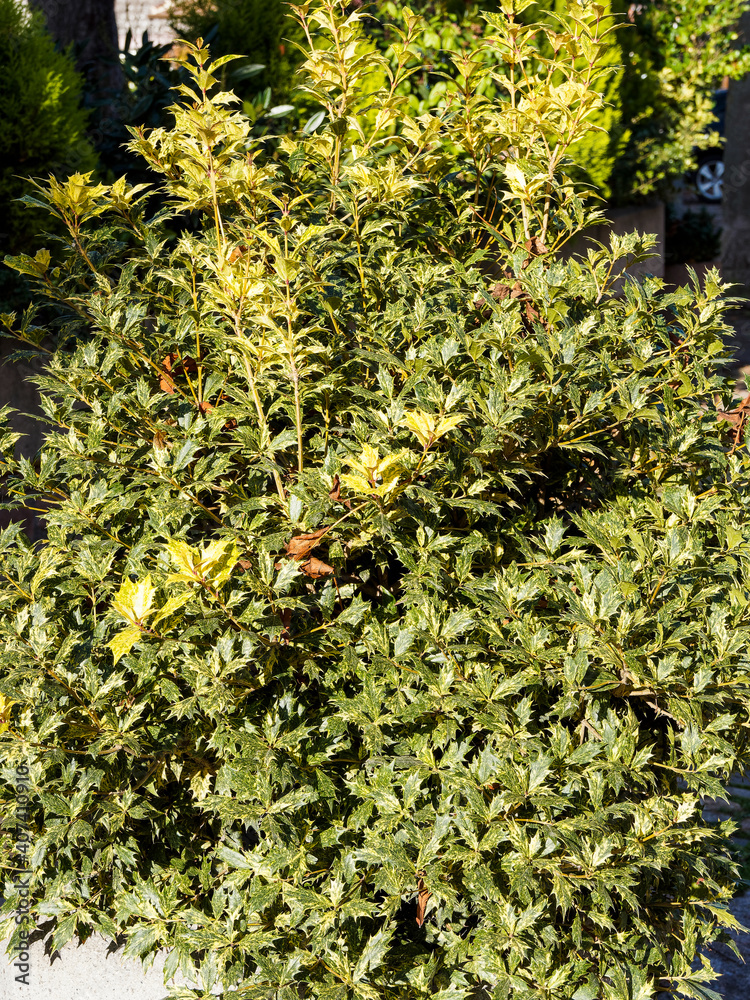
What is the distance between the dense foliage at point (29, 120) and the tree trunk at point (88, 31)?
1325 millimetres

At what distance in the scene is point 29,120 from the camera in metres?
4.22

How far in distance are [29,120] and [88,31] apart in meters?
2.33

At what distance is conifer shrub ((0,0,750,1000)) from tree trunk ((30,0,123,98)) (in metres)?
4.35

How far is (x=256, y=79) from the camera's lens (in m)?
5.44

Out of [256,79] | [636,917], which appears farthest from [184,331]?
[256,79]

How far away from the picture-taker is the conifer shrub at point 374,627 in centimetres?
159

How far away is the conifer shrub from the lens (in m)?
1.59

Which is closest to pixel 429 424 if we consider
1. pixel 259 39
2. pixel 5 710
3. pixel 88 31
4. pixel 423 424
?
pixel 423 424

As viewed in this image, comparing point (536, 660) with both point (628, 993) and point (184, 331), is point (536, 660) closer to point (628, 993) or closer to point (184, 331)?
point (628, 993)

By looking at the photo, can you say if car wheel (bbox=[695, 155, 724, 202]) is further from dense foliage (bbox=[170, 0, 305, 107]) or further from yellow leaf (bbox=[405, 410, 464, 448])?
yellow leaf (bbox=[405, 410, 464, 448])

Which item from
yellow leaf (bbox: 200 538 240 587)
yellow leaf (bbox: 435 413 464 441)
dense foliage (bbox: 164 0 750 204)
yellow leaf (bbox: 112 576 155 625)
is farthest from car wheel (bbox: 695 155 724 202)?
yellow leaf (bbox: 112 576 155 625)

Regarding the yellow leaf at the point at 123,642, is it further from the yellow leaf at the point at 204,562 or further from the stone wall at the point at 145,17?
the stone wall at the point at 145,17

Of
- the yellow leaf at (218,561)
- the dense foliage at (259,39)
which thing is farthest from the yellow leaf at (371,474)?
the dense foliage at (259,39)

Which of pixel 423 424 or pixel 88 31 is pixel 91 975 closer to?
pixel 423 424
